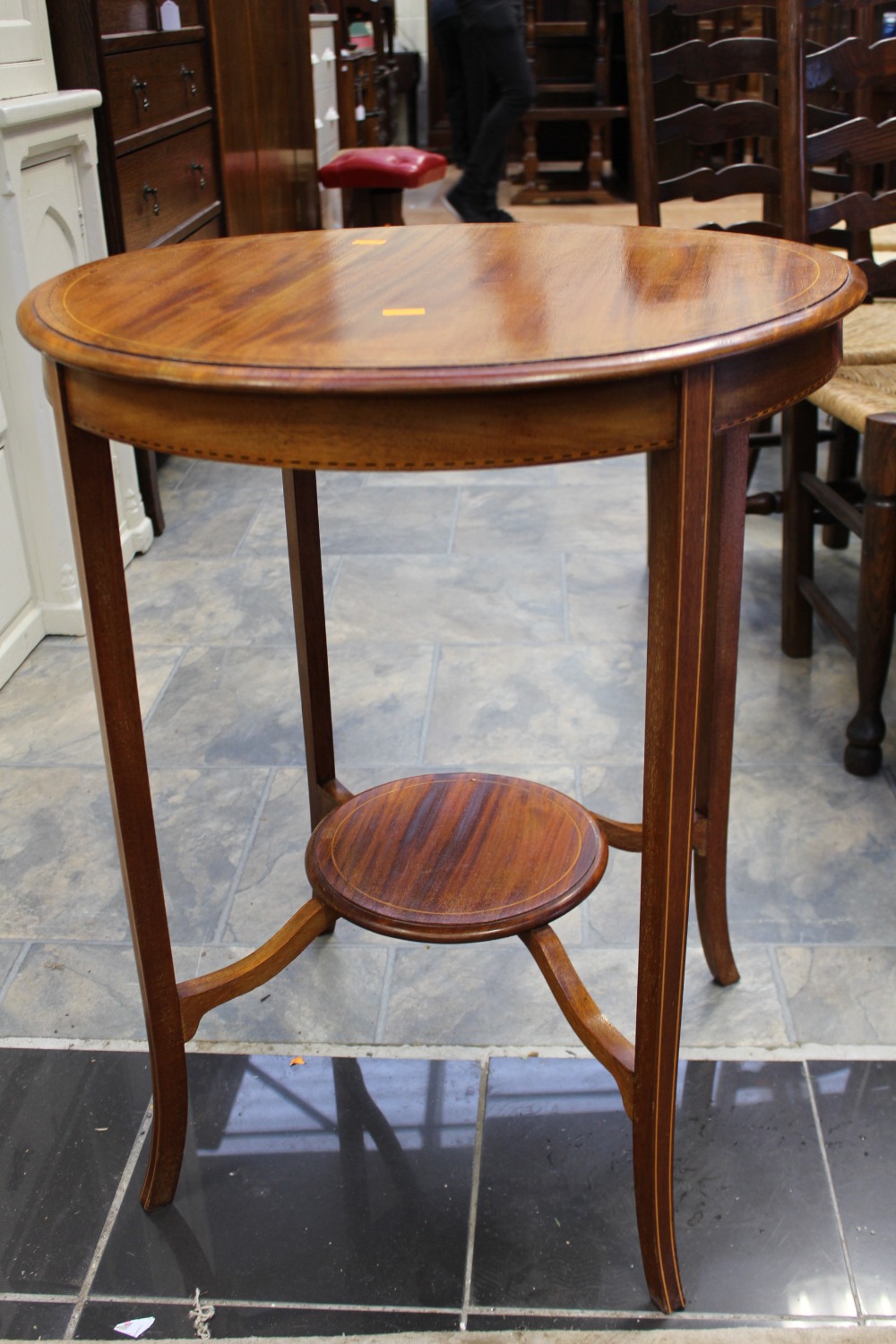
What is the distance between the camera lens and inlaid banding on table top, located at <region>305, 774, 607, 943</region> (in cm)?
127

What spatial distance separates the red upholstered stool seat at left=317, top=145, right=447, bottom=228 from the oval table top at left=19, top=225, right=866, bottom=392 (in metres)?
3.09

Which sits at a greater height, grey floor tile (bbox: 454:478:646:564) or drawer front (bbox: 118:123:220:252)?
drawer front (bbox: 118:123:220:252)

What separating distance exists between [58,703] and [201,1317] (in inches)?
51.9

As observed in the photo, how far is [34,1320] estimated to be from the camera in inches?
45.1

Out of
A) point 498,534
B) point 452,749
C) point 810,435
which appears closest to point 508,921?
point 452,749

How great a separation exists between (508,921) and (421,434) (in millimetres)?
595

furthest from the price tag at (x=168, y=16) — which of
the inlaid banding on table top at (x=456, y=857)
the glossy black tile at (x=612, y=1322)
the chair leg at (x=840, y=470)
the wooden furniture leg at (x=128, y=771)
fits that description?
the glossy black tile at (x=612, y=1322)

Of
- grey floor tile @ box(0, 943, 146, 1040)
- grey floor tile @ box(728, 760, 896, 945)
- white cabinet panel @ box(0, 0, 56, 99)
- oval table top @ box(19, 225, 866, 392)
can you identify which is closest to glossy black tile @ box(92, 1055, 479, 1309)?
grey floor tile @ box(0, 943, 146, 1040)

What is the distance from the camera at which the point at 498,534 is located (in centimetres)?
297

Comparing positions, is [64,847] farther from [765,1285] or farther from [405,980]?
[765,1285]

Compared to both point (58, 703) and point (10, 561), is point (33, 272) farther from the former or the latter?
point (58, 703)

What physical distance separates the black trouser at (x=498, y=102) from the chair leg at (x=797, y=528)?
10.3 ft

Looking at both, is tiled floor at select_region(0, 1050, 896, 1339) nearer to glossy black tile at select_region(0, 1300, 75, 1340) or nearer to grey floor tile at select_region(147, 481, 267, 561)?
glossy black tile at select_region(0, 1300, 75, 1340)

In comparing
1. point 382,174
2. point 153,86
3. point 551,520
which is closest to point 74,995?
point 551,520
